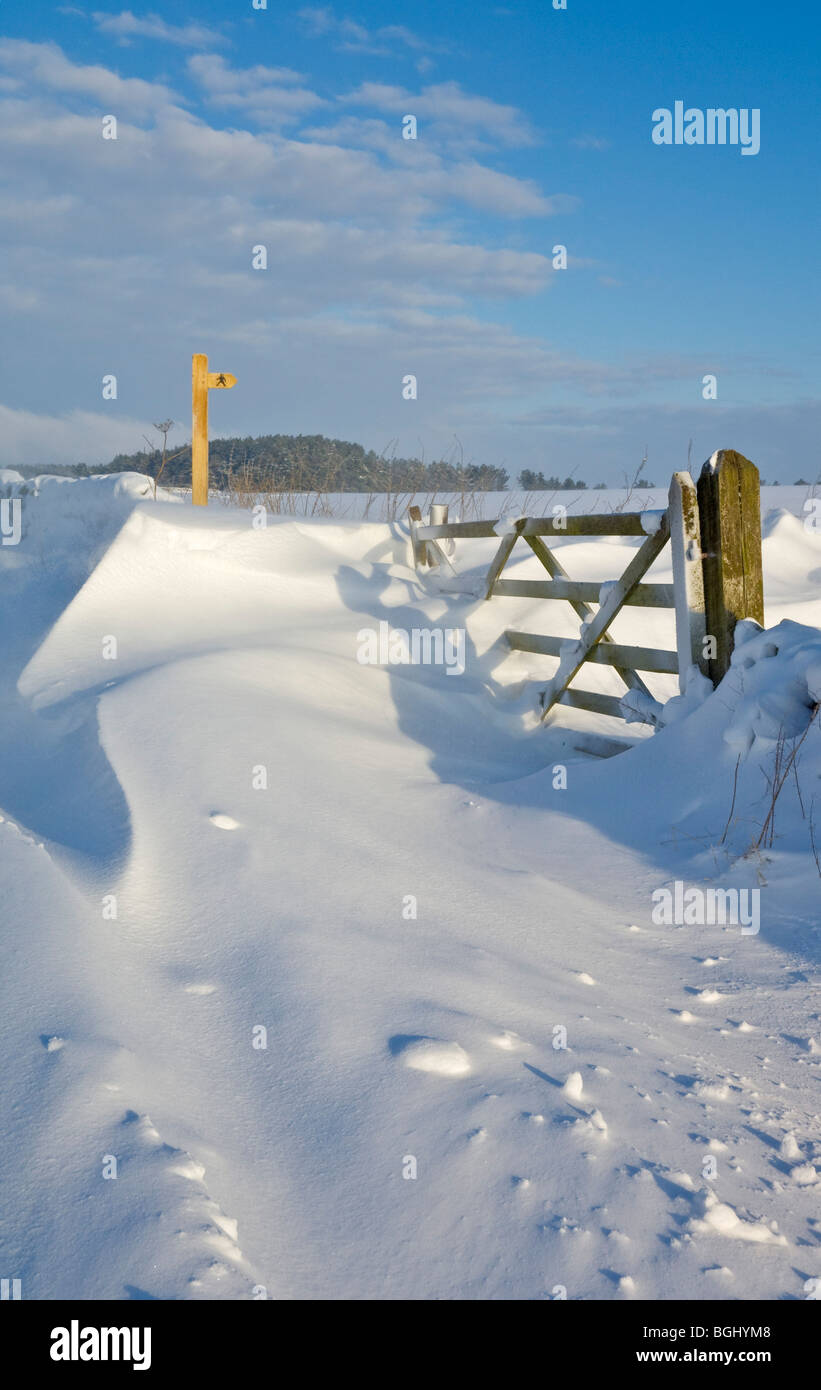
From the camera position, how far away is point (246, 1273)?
1.64 metres

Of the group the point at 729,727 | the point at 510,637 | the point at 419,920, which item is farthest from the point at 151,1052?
the point at 510,637

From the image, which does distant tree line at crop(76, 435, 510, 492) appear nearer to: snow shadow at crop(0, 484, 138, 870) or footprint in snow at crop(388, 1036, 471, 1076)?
snow shadow at crop(0, 484, 138, 870)

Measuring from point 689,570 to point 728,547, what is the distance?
0.77 ft

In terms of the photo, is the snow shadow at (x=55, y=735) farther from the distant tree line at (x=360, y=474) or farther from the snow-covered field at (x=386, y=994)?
the distant tree line at (x=360, y=474)

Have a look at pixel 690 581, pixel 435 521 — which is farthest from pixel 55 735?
pixel 435 521

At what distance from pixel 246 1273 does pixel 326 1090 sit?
1.79ft

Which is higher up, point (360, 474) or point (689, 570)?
point (360, 474)

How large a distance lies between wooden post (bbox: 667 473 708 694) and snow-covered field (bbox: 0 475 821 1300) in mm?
332
